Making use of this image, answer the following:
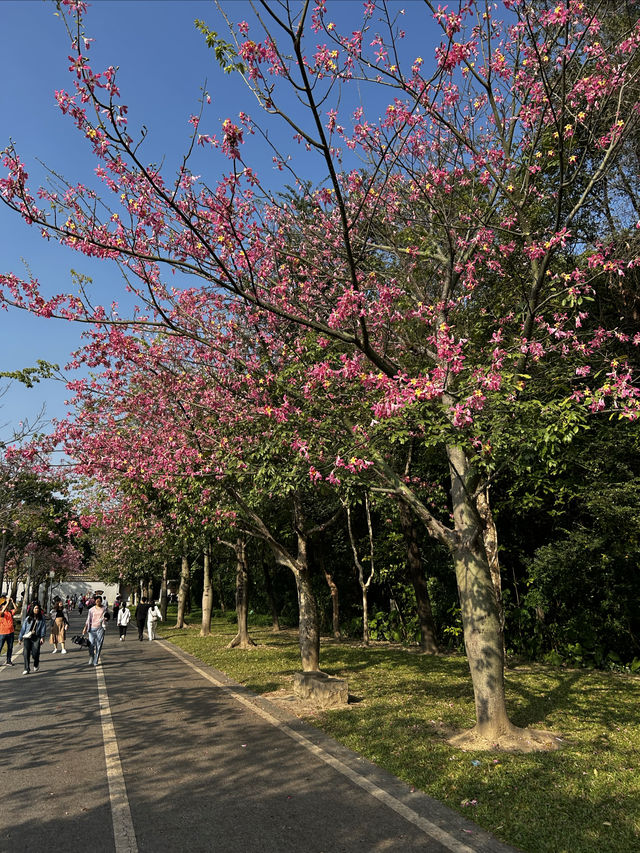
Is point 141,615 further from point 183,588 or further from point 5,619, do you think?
point 5,619

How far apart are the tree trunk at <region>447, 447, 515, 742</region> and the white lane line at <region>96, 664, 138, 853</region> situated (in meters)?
4.44

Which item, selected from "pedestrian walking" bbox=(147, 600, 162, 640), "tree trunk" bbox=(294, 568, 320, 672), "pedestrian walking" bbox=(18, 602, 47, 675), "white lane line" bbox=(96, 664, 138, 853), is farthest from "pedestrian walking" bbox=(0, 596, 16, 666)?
"pedestrian walking" bbox=(147, 600, 162, 640)

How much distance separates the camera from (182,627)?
3462cm

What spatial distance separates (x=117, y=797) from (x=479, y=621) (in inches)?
189

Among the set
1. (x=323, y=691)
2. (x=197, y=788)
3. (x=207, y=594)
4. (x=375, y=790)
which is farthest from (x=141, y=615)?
(x=375, y=790)

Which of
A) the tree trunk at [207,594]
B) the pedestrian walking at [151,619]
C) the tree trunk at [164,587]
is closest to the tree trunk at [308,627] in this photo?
the tree trunk at [207,594]

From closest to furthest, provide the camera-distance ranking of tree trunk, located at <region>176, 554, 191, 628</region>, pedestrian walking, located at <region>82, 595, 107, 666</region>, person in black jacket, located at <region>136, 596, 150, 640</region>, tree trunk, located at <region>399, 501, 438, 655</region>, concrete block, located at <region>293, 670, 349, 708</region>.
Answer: concrete block, located at <region>293, 670, 349, 708</region> < pedestrian walking, located at <region>82, 595, 107, 666</region> < tree trunk, located at <region>399, 501, 438, 655</region> < person in black jacket, located at <region>136, 596, 150, 640</region> < tree trunk, located at <region>176, 554, 191, 628</region>

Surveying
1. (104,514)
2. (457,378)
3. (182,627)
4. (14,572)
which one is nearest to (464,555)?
(457,378)

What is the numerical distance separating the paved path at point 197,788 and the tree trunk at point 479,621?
1.88 metres

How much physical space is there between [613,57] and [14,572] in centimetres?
5628

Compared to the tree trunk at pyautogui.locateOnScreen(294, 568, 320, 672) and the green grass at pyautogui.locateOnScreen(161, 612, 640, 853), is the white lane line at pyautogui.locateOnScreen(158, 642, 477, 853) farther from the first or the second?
the tree trunk at pyautogui.locateOnScreen(294, 568, 320, 672)

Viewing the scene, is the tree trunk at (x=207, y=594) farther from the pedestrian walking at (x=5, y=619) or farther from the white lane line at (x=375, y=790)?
the white lane line at (x=375, y=790)

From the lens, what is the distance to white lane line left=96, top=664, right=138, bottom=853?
492 cm

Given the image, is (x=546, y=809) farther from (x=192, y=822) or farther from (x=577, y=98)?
(x=577, y=98)
